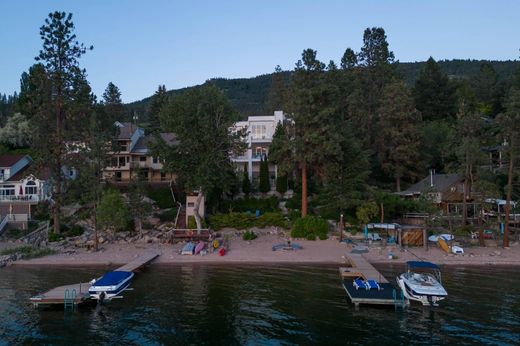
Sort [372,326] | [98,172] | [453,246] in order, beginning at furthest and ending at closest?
[98,172], [453,246], [372,326]

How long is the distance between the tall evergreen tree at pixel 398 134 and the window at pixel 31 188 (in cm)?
4700

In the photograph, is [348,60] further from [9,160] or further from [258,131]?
[9,160]

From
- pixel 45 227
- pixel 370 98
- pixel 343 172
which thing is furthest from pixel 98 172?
pixel 370 98

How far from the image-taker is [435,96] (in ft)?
269

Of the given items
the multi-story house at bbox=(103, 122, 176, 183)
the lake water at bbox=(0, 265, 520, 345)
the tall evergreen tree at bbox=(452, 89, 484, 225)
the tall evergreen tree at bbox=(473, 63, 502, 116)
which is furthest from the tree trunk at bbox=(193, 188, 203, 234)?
the tall evergreen tree at bbox=(473, 63, 502, 116)

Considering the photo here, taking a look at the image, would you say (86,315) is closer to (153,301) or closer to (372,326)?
(153,301)

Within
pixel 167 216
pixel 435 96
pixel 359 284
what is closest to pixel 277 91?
pixel 435 96

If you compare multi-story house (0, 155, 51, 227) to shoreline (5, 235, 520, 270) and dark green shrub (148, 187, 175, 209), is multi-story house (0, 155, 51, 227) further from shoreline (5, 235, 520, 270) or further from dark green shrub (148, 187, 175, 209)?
shoreline (5, 235, 520, 270)

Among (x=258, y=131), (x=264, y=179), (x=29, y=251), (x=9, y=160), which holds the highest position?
(x=258, y=131)

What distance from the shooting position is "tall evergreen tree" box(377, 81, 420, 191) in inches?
→ 2375

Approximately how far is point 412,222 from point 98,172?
3573 centimetres

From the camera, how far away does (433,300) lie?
26.9 meters

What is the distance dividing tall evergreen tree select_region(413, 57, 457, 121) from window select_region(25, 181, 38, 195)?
6478 cm

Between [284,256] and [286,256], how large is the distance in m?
0.19
